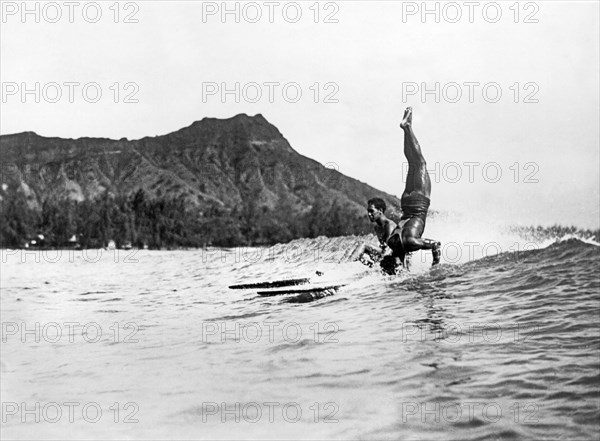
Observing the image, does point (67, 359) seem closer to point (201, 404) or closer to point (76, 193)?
point (201, 404)

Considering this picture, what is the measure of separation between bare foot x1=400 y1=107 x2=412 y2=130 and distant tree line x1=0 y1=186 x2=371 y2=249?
126 feet

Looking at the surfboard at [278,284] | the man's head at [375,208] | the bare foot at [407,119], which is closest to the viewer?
the bare foot at [407,119]

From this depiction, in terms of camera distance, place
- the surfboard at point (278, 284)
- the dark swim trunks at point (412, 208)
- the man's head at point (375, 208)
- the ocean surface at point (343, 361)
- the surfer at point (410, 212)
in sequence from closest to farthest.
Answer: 1. the ocean surface at point (343, 361)
2. the surfer at point (410, 212)
3. the dark swim trunks at point (412, 208)
4. the man's head at point (375, 208)
5. the surfboard at point (278, 284)

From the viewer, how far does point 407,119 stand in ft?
31.4

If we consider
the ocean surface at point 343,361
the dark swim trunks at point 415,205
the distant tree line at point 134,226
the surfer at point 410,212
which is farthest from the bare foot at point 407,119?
the distant tree line at point 134,226

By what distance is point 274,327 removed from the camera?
7.84 m

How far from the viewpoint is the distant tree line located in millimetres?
47781

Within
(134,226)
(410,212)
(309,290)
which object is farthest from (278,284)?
(134,226)

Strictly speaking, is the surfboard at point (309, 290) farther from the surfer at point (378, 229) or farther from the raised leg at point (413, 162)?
the raised leg at point (413, 162)

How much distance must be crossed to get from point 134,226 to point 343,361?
1822 inches

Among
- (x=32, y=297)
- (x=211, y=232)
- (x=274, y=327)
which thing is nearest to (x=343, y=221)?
(x=211, y=232)

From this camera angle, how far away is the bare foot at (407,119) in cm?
959

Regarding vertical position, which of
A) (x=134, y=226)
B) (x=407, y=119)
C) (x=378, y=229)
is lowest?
(x=378, y=229)

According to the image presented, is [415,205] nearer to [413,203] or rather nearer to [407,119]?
[413,203]
